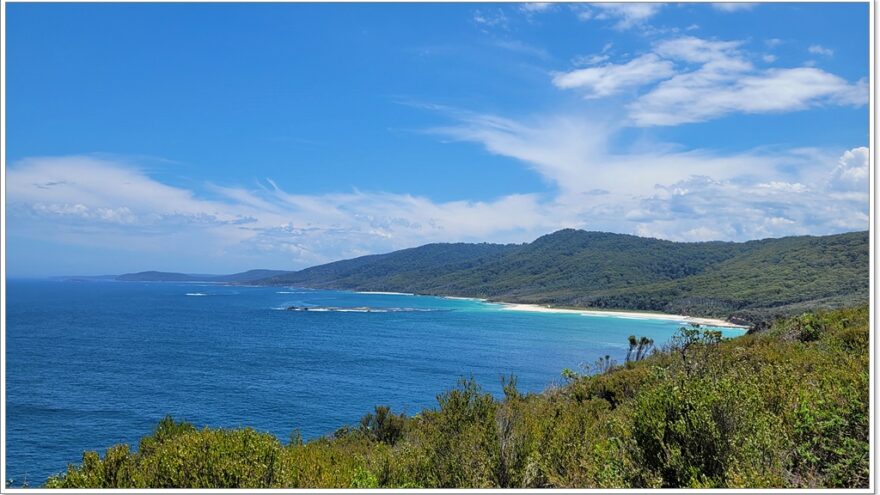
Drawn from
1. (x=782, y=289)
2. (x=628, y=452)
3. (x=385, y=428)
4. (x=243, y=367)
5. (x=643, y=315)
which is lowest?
(x=243, y=367)

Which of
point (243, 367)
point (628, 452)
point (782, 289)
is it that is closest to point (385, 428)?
point (628, 452)

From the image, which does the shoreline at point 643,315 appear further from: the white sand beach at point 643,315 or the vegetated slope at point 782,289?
the vegetated slope at point 782,289

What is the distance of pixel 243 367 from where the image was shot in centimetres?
7431

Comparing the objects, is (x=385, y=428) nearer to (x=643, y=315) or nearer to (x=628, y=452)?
(x=628, y=452)

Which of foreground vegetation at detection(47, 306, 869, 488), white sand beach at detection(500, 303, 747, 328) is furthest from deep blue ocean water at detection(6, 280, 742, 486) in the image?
foreground vegetation at detection(47, 306, 869, 488)

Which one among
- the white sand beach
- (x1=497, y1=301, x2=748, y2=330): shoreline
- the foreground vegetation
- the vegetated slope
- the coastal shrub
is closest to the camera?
the foreground vegetation

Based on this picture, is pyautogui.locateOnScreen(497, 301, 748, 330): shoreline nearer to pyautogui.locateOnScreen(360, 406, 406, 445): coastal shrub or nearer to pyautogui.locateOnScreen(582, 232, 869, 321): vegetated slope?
pyautogui.locateOnScreen(582, 232, 869, 321): vegetated slope

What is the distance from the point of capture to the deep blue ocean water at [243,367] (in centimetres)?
4716

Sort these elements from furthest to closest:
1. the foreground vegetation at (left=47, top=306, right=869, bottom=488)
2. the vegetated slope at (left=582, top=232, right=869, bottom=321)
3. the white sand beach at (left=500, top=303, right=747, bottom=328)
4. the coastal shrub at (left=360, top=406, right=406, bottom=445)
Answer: the vegetated slope at (left=582, top=232, right=869, bottom=321)
the white sand beach at (left=500, top=303, right=747, bottom=328)
the coastal shrub at (left=360, top=406, right=406, bottom=445)
the foreground vegetation at (left=47, top=306, right=869, bottom=488)

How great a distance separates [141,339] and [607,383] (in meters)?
90.8

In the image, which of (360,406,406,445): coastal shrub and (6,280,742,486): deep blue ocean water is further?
(6,280,742,486): deep blue ocean water

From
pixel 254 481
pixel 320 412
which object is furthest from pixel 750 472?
pixel 320 412

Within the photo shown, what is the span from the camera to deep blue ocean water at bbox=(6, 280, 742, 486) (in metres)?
47.2

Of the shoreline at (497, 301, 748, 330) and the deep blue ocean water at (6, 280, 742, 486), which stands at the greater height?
the shoreline at (497, 301, 748, 330)
